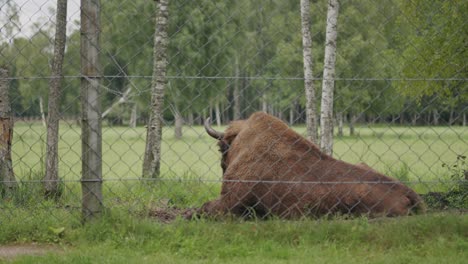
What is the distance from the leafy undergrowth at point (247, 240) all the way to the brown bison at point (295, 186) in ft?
2.08

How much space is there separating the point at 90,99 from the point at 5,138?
2402mm

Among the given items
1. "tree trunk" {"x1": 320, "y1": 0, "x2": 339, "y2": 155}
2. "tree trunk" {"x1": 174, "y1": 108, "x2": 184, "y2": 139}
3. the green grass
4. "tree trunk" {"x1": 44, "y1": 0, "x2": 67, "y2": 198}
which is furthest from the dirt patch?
"tree trunk" {"x1": 320, "y1": 0, "x2": 339, "y2": 155}

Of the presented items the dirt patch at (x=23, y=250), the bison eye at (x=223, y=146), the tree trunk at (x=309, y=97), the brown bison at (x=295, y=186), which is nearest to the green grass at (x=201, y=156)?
the bison eye at (x=223, y=146)

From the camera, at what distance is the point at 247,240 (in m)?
3.88

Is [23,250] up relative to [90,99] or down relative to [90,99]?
down

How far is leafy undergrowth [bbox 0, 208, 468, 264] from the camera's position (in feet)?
11.7

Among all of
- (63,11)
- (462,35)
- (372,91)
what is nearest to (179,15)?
(372,91)

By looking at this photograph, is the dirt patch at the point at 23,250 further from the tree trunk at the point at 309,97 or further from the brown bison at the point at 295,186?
the tree trunk at the point at 309,97

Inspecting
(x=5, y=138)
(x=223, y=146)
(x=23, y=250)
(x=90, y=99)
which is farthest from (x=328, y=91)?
(x=23, y=250)

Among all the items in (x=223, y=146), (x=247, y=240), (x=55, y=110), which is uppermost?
(x=55, y=110)

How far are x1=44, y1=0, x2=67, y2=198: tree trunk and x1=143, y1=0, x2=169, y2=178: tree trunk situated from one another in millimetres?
1386

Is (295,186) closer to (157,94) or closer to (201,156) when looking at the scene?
(201,156)

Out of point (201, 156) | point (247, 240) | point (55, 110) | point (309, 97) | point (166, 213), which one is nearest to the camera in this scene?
point (247, 240)

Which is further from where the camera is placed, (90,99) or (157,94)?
(157,94)
